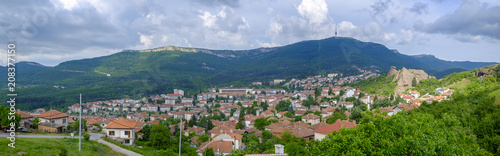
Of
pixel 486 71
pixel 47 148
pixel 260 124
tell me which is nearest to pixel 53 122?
pixel 47 148

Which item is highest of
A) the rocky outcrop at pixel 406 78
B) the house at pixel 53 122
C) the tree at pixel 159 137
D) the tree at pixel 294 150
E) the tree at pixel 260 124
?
the rocky outcrop at pixel 406 78

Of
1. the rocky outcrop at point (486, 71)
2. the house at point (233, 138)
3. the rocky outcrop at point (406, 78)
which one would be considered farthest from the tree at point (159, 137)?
the rocky outcrop at point (486, 71)

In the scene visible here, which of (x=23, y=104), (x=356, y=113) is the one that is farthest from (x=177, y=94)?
(x=356, y=113)

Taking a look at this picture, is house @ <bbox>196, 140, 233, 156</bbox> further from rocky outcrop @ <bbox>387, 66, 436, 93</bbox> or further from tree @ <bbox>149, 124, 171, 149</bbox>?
rocky outcrop @ <bbox>387, 66, 436, 93</bbox>

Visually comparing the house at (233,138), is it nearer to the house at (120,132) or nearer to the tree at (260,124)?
the house at (120,132)

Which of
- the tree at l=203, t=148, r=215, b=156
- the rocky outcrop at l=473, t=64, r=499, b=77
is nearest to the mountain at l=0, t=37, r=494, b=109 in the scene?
the tree at l=203, t=148, r=215, b=156
